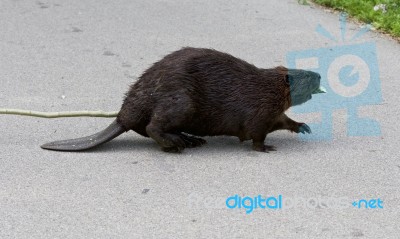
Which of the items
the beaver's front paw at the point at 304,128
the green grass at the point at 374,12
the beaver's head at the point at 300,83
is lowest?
the beaver's front paw at the point at 304,128

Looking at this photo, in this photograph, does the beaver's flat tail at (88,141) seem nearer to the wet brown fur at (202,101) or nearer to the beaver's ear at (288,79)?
the wet brown fur at (202,101)

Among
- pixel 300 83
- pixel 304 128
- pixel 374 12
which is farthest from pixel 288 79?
pixel 374 12

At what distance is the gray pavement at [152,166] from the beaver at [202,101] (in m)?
0.13

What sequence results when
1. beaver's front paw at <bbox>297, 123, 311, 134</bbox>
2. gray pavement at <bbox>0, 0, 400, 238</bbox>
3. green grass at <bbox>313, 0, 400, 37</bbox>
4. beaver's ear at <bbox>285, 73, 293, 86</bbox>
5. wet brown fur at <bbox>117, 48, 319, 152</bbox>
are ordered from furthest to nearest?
green grass at <bbox>313, 0, 400, 37</bbox>
beaver's front paw at <bbox>297, 123, 311, 134</bbox>
beaver's ear at <bbox>285, 73, 293, 86</bbox>
wet brown fur at <bbox>117, 48, 319, 152</bbox>
gray pavement at <bbox>0, 0, 400, 238</bbox>

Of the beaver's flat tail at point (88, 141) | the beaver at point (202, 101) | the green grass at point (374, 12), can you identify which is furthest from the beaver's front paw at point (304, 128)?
the green grass at point (374, 12)

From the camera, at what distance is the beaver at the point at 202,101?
15.1 feet

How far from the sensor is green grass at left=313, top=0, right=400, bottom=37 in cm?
739

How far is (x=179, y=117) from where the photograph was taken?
14.9ft

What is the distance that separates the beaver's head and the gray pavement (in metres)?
0.35

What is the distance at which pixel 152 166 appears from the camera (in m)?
4.53

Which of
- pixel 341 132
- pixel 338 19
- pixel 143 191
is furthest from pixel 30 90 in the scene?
pixel 338 19

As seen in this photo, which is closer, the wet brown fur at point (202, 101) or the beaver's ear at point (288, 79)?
the wet brown fur at point (202, 101)

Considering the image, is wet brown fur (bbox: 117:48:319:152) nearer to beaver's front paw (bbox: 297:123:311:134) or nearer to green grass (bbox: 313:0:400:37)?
beaver's front paw (bbox: 297:123:311:134)

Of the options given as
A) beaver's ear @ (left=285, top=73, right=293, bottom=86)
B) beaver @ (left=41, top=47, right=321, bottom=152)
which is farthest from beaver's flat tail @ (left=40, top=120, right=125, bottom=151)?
beaver's ear @ (left=285, top=73, right=293, bottom=86)
